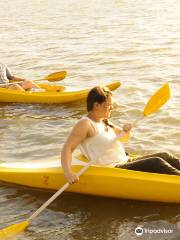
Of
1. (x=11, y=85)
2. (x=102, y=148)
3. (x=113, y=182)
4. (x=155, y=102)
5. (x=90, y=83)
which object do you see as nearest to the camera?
(x=102, y=148)

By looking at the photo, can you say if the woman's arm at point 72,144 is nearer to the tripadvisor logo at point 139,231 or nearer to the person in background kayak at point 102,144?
the person in background kayak at point 102,144

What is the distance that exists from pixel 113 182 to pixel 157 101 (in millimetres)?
833

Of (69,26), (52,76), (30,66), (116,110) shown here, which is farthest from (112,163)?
(69,26)

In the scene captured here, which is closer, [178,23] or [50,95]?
[50,95]

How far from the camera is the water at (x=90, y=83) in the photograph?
4.68m

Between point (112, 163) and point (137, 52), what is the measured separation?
7.92 metres

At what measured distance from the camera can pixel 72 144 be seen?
4395mm

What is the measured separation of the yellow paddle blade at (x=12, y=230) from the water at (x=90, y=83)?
0.09 metres

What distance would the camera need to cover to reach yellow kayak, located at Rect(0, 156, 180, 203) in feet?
14.9

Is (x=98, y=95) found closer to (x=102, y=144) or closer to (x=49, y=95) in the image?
(x=102, y=144)

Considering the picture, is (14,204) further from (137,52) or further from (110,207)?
(137,52)

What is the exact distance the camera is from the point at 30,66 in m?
11.6

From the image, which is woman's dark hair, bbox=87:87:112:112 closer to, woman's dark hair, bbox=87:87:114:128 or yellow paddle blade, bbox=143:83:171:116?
woman's dark hair, bbox=87:87:114:128

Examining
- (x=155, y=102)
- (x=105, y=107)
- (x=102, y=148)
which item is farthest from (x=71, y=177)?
(x=155, y=102)
